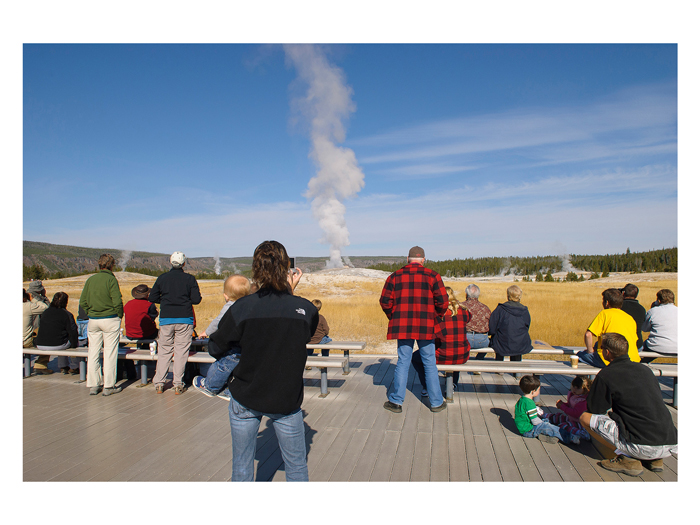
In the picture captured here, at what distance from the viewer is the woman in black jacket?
602 cm

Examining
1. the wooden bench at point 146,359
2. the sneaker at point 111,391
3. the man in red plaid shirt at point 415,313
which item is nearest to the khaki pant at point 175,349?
the wooden bench at point 146,359

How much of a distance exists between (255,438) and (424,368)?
2.61m

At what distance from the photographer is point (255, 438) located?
236 centimetres

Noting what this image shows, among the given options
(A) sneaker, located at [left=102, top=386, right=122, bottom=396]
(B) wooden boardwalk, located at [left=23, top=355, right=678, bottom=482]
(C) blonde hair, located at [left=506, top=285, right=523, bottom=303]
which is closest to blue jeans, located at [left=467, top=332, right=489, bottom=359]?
(B) wooden boardwalk, located at [left=23, top=355, right=678, bottom=482]

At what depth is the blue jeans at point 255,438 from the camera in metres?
2.32

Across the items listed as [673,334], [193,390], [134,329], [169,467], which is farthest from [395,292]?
[134,329]

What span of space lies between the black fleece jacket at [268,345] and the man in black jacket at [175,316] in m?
3.28

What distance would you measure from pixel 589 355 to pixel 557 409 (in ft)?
2.72

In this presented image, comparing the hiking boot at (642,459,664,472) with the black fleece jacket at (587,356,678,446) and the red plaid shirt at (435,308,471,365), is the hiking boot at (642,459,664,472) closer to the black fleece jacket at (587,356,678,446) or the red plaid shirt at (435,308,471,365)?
the black fleece jacket at (587,356,678,446)

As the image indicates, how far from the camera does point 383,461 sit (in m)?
3.35

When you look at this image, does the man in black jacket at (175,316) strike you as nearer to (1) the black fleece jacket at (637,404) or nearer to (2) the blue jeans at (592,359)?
(1) the black fleece jacket at (637,404)

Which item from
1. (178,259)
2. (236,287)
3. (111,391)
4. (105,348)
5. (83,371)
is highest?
(178,259)

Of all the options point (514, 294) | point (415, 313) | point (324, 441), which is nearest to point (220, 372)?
point (324, 441)

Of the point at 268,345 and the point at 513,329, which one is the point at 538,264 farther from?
the point at 268,345
